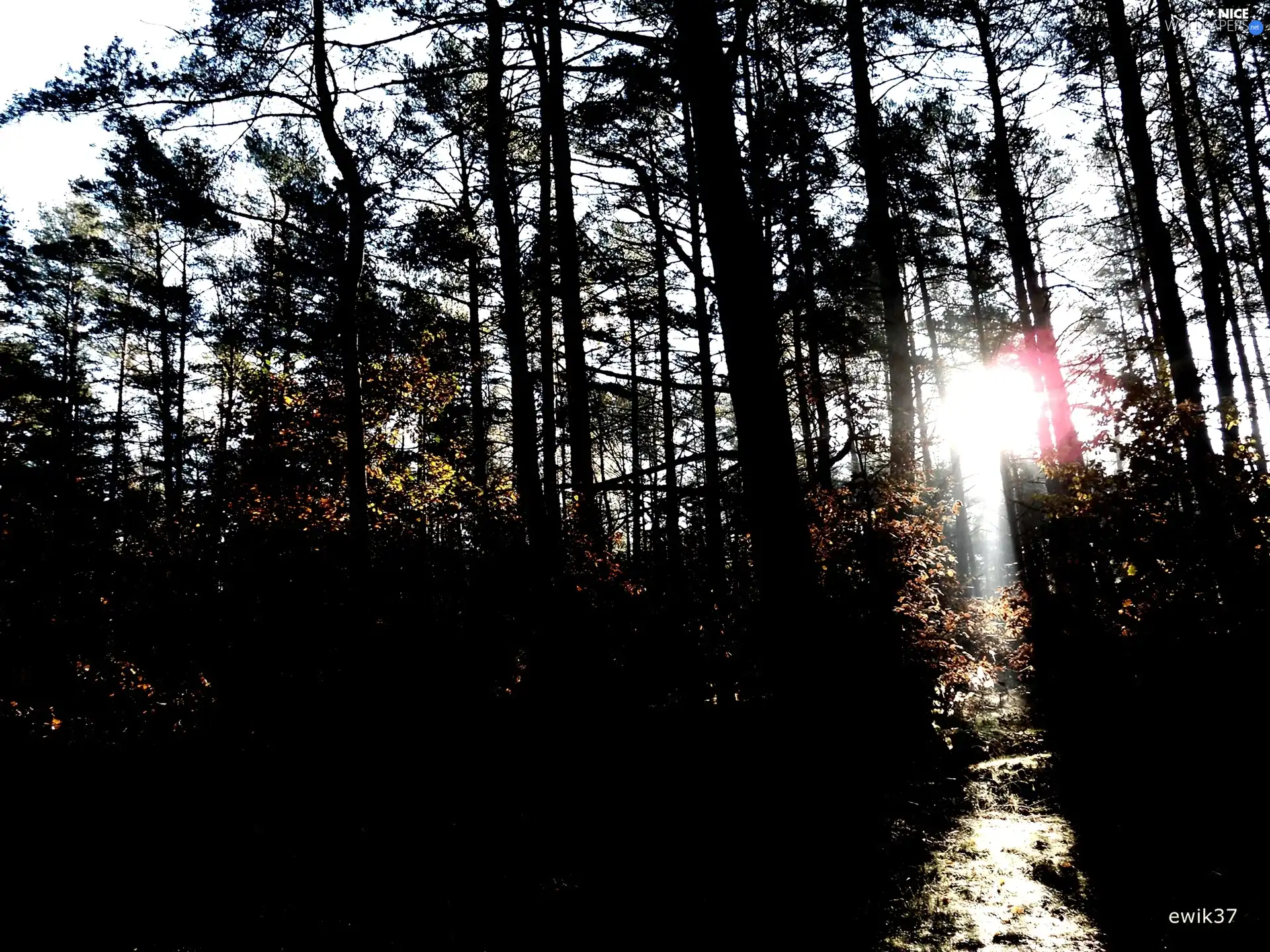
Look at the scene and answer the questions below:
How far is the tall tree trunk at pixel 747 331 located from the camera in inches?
163

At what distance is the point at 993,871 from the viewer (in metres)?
3.48

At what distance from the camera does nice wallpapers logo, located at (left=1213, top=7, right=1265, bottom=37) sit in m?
12.9

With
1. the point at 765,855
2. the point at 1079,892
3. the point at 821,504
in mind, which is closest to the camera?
the point at 1079,892

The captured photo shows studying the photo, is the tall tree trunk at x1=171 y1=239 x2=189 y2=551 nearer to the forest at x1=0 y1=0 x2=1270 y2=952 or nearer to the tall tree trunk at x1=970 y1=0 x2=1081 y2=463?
the forest at x1=0 y1=0 x2=1270 y2=952

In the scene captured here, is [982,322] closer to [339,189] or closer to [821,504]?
[821,504]

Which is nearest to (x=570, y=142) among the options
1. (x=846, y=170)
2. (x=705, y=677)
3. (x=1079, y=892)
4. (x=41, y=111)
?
(x=846, y=170)

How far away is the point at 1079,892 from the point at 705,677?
3262 mm

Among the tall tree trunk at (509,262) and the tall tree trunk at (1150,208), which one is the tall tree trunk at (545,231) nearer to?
the tall tree trunk at (509,262)

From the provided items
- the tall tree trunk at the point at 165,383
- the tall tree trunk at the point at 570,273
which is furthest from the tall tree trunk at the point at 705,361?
the tall tree trunk at the point at 165,383

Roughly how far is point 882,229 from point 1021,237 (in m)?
6.73

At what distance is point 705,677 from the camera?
19.6 feet

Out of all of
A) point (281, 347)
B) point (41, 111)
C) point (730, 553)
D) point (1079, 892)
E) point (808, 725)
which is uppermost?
point (281, 347)

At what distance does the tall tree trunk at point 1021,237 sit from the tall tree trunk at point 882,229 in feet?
15.3

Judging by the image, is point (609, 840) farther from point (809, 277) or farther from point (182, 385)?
point (182, 385)
